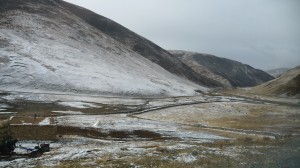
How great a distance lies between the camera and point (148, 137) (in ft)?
154

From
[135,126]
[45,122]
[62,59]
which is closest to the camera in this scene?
[45,122]

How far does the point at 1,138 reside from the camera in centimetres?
3148

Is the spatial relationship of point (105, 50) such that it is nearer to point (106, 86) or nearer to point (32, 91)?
point (106, 86)

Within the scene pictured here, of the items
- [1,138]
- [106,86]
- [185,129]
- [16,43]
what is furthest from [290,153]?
[16,43]

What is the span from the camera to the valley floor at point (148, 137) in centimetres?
3069

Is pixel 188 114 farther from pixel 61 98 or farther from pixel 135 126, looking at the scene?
pixel 61 98

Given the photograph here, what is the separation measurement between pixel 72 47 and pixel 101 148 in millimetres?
109991

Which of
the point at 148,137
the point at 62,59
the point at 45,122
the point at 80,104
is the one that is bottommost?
the point at 45,122

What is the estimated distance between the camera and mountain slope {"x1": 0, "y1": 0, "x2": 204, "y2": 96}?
340 ft

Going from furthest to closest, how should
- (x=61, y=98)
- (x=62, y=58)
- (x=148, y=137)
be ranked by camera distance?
(x=62, y=58), (x=61, y=98), (x=148, y=137)

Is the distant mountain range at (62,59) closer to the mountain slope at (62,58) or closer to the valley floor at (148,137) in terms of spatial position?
the mountain slope at (62,58)

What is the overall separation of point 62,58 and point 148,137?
86415 millimetres

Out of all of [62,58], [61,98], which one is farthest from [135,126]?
[62,58]

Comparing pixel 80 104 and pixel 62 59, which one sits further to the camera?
pixel 62 59
